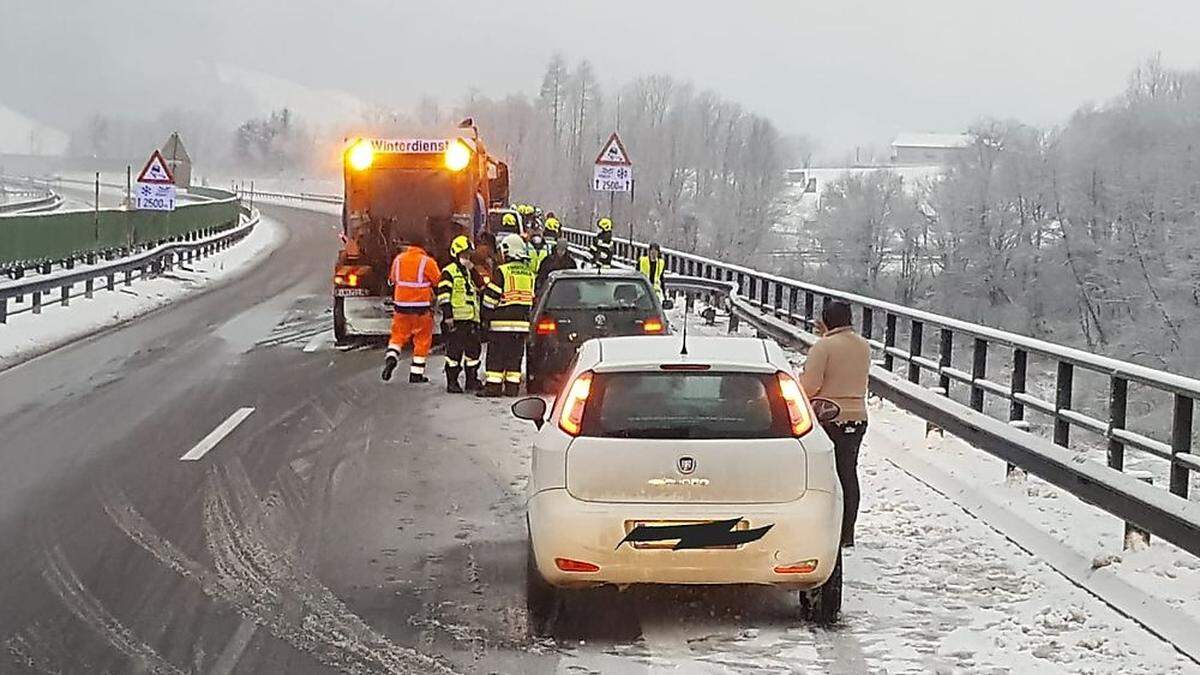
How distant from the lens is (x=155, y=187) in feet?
96.1

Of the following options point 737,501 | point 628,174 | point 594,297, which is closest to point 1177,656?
point 737,501

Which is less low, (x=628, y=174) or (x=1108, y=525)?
(x=628, y=174)

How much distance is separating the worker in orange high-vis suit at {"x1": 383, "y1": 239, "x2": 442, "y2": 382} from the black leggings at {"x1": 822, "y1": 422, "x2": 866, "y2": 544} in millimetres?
A: 9063

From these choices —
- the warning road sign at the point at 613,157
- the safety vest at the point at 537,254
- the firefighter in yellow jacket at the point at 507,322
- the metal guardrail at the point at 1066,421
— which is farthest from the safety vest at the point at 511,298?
the warning road sign at the point at 613,157

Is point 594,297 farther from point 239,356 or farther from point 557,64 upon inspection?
point 557,64

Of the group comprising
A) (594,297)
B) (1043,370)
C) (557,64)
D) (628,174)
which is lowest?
(1043,370)

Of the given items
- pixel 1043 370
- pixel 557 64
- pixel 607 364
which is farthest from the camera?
pixel 557 64

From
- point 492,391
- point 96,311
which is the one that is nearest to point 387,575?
point 492,391

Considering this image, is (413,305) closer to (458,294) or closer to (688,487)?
(458,294)

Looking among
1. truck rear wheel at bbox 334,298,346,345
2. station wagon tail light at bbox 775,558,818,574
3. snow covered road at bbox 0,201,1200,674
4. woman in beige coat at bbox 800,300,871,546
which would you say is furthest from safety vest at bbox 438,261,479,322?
station wagon tail light at bbox 775,558,818,574

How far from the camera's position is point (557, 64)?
105188 mm

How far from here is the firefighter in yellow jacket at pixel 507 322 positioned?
15.9 m

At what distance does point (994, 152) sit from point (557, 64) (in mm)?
34238

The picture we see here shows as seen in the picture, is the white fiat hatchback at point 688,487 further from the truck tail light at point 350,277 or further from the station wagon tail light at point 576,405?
the truck tail light at point 350,277
